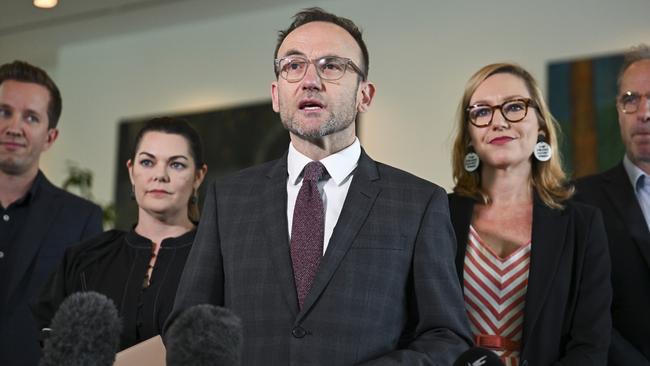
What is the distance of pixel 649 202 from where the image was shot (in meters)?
2.96

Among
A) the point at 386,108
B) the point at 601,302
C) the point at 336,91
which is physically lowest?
the point at 601,302

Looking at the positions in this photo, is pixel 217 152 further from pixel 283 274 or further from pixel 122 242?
pixel 283 274

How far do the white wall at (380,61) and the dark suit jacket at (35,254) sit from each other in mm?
2833

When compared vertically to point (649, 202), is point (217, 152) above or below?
above

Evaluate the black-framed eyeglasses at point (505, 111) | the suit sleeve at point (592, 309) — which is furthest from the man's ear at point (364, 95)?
the suit sleeve at point (592, 309)

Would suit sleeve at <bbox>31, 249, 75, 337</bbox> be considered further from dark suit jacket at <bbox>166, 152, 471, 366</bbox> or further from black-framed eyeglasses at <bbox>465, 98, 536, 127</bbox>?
black-framed eyeglasses at <bbox>465, 98, 536, 127</bbox>

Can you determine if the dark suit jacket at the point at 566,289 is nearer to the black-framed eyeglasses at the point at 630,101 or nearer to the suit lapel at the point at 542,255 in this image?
the suit lapel at the point at 542,255

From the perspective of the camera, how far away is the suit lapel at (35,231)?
336 cm

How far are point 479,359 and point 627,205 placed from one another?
68.5 inches

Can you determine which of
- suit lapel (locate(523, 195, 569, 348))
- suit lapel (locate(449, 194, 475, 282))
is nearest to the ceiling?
suit lapel (locate(449, 194, 475, 282))

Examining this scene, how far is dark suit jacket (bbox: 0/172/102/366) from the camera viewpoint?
327cm

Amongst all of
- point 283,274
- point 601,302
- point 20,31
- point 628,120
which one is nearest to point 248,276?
point 283,274

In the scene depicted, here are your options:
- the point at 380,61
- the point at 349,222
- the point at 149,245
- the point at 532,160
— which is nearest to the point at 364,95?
the point at 349,222

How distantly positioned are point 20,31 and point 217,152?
7.13ft
